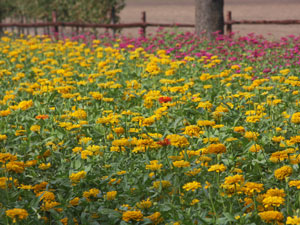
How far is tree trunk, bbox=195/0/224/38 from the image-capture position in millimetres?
10664

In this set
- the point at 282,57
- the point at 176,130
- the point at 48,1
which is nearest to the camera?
the point at 176,130

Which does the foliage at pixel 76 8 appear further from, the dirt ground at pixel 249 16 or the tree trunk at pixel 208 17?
the tree trunk at pixel 208 17

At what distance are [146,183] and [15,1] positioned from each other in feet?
103

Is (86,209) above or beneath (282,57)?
beneath

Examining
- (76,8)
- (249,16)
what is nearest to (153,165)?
(76,8)

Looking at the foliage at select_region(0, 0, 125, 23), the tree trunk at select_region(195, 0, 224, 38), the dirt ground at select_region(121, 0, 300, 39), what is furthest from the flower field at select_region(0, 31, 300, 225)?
the dirt ground at select_region(121, 0, 300, 39)

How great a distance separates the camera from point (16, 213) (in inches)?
87.3

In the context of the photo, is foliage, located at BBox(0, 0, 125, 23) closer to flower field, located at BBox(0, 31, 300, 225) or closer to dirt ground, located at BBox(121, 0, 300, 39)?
dirt ground, located at BBox(121, 0, 300, 39)

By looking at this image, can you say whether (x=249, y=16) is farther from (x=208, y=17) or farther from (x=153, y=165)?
(x=153, y=165)

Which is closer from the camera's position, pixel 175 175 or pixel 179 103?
pixel 175 175

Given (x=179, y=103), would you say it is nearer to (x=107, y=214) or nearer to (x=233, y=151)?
(x=233, y=151)

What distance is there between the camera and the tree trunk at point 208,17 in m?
10.7

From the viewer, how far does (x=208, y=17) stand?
10742 millimetres

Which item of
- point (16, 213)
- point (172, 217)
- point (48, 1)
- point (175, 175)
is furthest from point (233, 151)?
point (48, 1)
